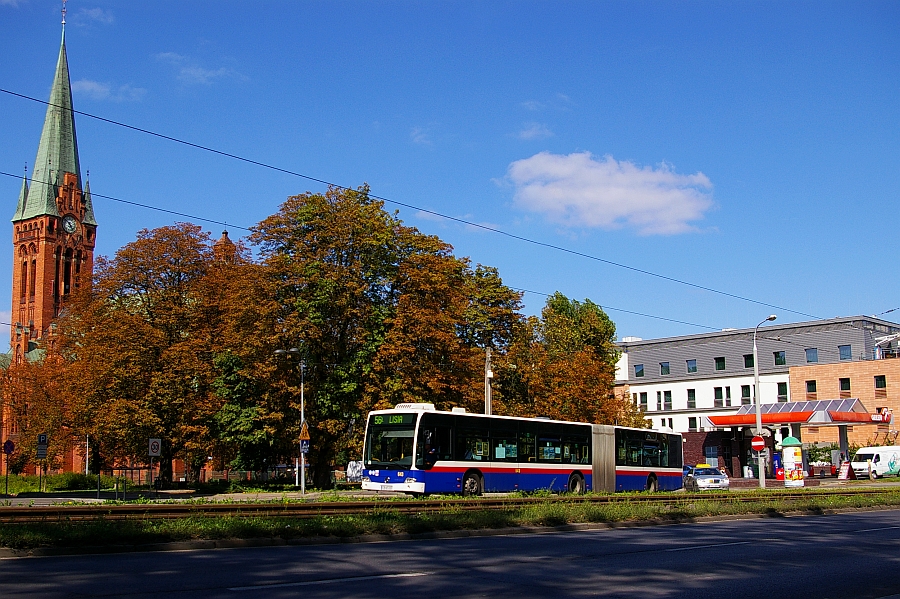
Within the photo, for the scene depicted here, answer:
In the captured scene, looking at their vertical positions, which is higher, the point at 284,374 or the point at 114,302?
the point at 114,302

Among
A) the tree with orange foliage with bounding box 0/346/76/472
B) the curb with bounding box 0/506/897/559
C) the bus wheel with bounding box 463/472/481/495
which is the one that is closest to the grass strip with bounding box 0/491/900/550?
the curb with bounding box 0/506/897/559

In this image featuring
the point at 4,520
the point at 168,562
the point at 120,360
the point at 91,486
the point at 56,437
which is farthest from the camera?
the point at 91,486

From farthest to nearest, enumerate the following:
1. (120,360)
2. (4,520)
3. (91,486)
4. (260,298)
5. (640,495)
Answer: (91,486), (120,360), (260,298), (640,495), (4,520)

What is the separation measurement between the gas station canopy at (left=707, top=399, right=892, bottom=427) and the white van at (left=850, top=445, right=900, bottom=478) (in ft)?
6.63

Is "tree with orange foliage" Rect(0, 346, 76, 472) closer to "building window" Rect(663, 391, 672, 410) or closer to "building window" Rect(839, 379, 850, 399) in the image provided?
"building window" Rect(663, 391, 672, 410)

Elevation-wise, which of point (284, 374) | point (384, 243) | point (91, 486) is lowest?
point (91, 486)

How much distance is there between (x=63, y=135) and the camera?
10281 cm

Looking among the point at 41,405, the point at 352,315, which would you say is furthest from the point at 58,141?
the point at 352,315

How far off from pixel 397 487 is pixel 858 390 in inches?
2156

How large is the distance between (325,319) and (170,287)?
521 inches

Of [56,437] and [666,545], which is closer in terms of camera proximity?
[666,545]

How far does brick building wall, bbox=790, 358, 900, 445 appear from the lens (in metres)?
69.8

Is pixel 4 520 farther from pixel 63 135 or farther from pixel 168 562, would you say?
pixel 63 135

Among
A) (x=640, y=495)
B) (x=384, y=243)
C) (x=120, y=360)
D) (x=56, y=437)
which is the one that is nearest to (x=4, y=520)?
(x=640, y=495)
